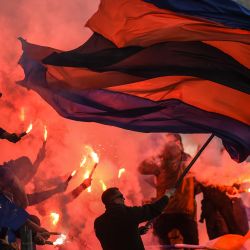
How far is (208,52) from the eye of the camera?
477 cm

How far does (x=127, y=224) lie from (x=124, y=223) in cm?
3

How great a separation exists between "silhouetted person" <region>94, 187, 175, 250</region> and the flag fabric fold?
112 cm

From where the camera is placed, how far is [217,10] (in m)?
4.52

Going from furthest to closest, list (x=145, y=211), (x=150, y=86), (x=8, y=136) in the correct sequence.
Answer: (x=150, y=86), (x=8, y=136), (x=145, y=211)

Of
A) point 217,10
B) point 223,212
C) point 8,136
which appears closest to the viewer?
point 217,10

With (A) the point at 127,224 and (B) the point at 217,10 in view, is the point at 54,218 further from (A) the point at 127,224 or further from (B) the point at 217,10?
(B) the point at 217,10

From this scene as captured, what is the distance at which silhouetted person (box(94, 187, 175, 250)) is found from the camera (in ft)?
14.0

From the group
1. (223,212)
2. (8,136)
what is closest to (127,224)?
(8,136)

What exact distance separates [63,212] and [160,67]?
17.4 feet

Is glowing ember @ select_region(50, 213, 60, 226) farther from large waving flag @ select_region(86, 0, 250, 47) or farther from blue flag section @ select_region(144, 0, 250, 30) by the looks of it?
blue flag section @ select_region(144, 0, 250, 30)

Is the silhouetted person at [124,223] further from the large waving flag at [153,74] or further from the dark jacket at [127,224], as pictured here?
the large waving flag at [153,74]

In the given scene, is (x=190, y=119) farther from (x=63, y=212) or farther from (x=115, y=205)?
(x=63, y=212)

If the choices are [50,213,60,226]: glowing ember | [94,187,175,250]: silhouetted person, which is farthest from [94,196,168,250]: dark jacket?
[50,213,60,226]: glowing ember

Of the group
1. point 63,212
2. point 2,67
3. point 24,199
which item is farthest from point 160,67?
point 2,67
